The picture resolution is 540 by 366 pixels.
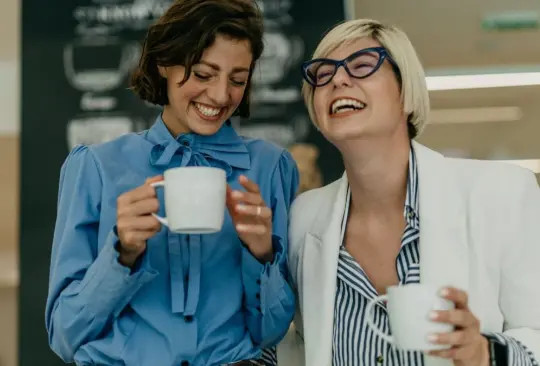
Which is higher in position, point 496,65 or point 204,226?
point 496,65

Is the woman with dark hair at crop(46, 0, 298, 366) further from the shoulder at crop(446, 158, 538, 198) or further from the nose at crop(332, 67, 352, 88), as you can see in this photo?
the shoulder at crop(446, 158, 538, 198)

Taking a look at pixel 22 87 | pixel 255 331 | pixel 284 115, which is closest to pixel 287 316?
pixel 255 331

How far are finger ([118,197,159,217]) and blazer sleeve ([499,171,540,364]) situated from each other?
0.65 meters

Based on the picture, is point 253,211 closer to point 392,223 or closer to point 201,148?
point 201,148

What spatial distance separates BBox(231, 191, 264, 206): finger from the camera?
3.60 ft

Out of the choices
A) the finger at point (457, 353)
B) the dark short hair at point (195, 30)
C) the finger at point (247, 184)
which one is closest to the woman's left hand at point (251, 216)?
the finger at point (247, 184)

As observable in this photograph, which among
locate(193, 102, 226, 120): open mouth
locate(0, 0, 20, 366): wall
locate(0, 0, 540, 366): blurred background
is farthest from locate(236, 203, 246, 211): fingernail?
locate(0, 0, 20, 366): wall

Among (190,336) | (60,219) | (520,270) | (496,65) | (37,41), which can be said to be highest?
(496,65)

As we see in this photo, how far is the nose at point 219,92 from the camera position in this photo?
47.5 inches

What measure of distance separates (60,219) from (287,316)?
0.47 meters

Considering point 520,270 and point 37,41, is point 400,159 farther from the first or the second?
point 37,41

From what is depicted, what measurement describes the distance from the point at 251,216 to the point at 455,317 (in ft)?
1.23

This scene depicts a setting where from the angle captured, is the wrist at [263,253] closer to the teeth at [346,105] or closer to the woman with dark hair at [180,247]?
the woman with dark hair at [180,247]

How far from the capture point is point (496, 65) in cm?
354
